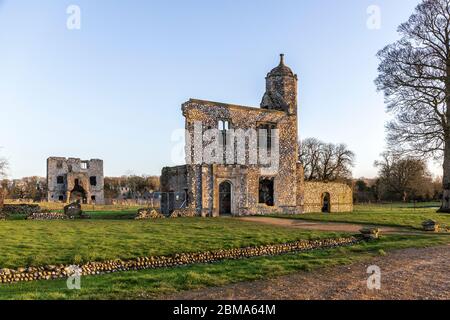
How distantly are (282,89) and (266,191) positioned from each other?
27.7 ft

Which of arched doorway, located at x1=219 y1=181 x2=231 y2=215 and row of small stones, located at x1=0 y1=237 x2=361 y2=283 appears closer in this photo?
row of small stones, located at x1=0 y1=237 x2=361 y2=283

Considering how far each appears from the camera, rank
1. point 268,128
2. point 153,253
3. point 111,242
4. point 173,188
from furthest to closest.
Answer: point 268,128 < point 173,188 < point 111,242 < point 153,253

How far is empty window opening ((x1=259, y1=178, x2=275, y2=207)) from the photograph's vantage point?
32688 millimetres

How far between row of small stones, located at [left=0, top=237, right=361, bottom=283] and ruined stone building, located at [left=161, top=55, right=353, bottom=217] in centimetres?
1391

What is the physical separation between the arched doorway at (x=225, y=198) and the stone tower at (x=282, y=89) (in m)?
8.07

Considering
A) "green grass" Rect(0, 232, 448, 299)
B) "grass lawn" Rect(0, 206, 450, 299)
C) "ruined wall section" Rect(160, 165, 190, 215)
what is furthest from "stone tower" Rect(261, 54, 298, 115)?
"green grass" Rect(0, 232, 448, 299)

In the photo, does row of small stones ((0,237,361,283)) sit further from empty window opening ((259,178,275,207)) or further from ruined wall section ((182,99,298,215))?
empty window opening ((259,178,275,207))

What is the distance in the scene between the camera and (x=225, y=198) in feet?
100

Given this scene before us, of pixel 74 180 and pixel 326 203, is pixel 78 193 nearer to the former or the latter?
pixel 74 180

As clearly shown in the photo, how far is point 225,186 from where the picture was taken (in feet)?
99.5

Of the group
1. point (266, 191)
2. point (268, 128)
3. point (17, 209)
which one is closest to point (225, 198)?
point (266, 191)

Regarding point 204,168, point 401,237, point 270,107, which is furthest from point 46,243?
point 270,107
